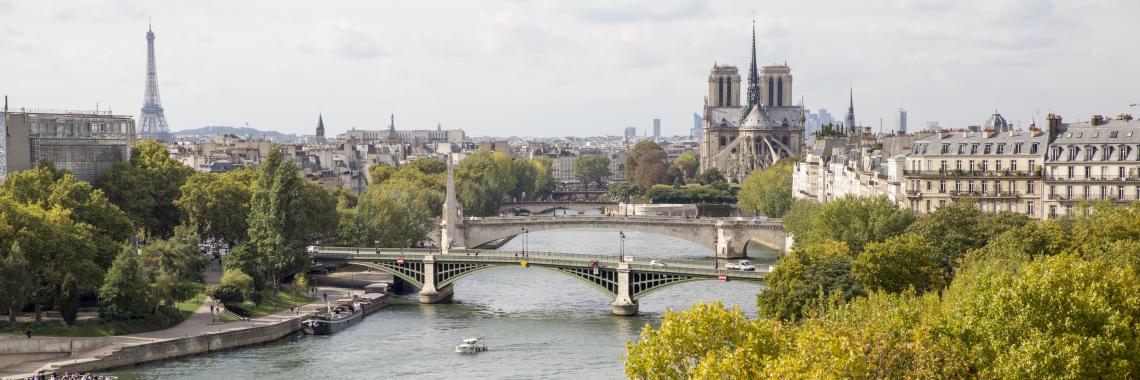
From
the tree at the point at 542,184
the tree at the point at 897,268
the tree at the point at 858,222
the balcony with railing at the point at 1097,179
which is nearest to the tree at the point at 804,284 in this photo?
the tree at the point at 897,268

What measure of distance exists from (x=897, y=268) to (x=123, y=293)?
24.5m

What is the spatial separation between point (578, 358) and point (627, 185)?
98231 millimetres

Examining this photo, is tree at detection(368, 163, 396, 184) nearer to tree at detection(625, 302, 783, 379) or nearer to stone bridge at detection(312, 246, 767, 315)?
stone bridge at detection(312, 246, 767, 315)

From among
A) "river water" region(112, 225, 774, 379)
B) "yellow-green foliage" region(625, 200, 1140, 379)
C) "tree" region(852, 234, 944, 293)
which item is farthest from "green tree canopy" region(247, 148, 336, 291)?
"yellow-green foliage" region(625, 200, 1140, 379)

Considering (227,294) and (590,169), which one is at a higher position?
(590,169)

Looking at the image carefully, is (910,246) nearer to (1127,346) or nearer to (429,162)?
(1127,346)

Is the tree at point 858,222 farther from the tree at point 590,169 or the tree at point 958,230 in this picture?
the tree at point 590,169

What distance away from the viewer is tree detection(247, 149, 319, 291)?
63481 millimetres

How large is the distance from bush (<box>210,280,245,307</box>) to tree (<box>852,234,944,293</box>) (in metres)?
22.5

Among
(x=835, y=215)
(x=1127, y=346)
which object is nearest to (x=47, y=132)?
(x=835, y=215)

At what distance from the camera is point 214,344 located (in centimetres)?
5097

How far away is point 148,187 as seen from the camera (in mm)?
69438

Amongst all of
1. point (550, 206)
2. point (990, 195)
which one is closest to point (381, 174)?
point (550, 206)

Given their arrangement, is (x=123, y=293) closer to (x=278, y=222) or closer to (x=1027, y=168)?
(x=278, y=222)
